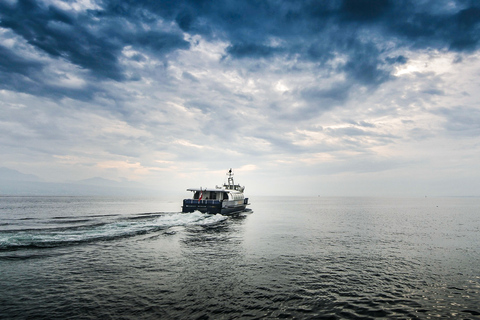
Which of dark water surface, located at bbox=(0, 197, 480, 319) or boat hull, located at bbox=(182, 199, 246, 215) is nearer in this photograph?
dark water surface, located at bbox=(0, 197, 480, 319)

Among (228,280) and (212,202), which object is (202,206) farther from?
(228,280)

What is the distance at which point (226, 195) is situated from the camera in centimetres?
5844

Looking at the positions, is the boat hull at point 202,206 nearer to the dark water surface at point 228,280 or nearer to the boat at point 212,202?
the boat at point 212,202

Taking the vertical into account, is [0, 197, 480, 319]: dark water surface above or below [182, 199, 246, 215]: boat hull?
below

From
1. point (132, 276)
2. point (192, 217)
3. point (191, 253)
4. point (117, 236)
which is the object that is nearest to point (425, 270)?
point (191, 253)

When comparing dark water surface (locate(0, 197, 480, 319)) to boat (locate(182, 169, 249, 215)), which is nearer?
dark water surface (locate(0, 197, 480, 319))

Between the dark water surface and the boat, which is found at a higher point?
the boat

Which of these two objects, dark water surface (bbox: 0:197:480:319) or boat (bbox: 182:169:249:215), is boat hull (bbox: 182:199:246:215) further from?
dark water surface (bbox: 0:197:480:319)

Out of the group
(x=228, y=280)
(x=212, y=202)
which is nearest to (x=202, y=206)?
(x=212, y=202)

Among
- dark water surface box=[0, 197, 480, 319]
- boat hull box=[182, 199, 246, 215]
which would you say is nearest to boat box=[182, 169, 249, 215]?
boat hull box=[182, 199, 246, 215]

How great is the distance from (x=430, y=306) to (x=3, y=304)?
65.3 ft

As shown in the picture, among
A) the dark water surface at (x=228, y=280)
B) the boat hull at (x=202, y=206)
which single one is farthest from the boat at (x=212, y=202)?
the dark water surface at (x=228, y=280)

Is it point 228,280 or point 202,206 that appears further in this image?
point 202,206

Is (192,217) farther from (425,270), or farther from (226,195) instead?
(425,270)
